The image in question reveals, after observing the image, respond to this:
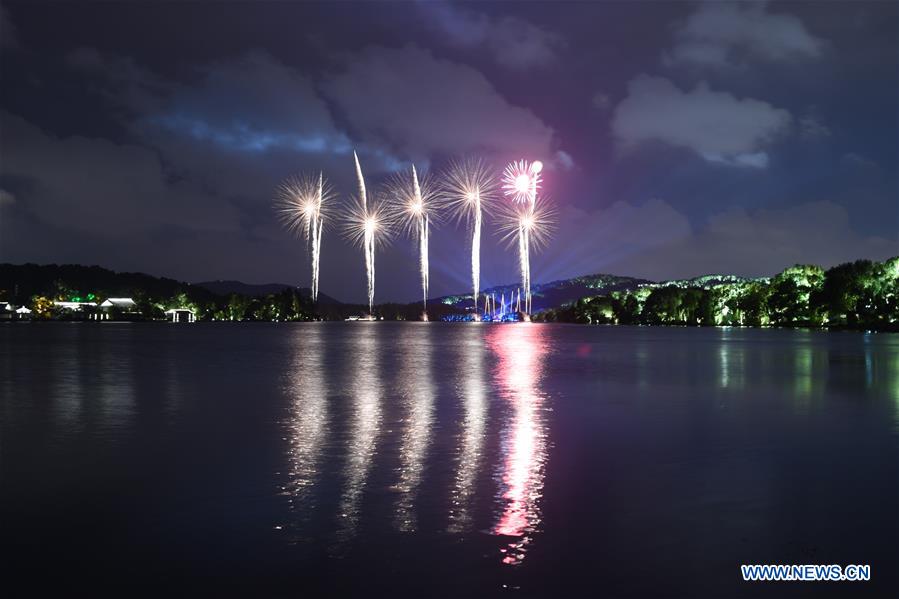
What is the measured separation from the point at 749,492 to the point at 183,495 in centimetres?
1311

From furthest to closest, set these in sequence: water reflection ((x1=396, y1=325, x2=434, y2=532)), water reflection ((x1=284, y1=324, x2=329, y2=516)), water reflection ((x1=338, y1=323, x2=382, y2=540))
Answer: water reflection ((x1=284, y1=324, x2=329, y2=516)), water reflection ((x1=396, y1=325, x2=434, y2=532)), water reflection ((x1=338, y1=323, x2=382, y2=540))

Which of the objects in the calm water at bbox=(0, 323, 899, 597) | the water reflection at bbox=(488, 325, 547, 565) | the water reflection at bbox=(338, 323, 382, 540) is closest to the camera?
the calm water at bbox=(0, 323, 899, 597)

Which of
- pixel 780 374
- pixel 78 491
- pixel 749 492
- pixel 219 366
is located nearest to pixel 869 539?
pixel 749 492

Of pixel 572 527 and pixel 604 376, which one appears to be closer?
pixel 572 527

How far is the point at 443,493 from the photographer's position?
17.4 metres

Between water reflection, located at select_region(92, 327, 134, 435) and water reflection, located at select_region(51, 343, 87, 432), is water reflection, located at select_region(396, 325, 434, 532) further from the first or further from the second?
water reflection, located at select_region(51, 343, 87, 432)

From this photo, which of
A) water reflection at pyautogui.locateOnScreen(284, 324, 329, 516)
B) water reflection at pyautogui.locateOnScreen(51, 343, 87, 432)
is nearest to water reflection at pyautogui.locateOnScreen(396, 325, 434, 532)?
water reflection at pyautogui.locateOnScreen(284, 324, 329, 516)

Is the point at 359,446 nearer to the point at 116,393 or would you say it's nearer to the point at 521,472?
the point at 521,472

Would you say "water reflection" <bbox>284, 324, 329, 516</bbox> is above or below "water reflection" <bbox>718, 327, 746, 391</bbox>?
above

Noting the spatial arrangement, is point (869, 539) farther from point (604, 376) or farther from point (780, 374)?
point (780, 374)

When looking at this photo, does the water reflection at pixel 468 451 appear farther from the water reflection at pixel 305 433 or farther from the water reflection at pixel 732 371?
the water reflection at pixel 732 371

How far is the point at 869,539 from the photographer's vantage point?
47.1 feet

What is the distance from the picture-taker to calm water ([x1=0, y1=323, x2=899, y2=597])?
40.2ft

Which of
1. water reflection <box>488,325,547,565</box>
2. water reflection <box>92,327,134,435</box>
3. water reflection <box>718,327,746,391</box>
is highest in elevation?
water reflection <box>92,327,134,435</box>
